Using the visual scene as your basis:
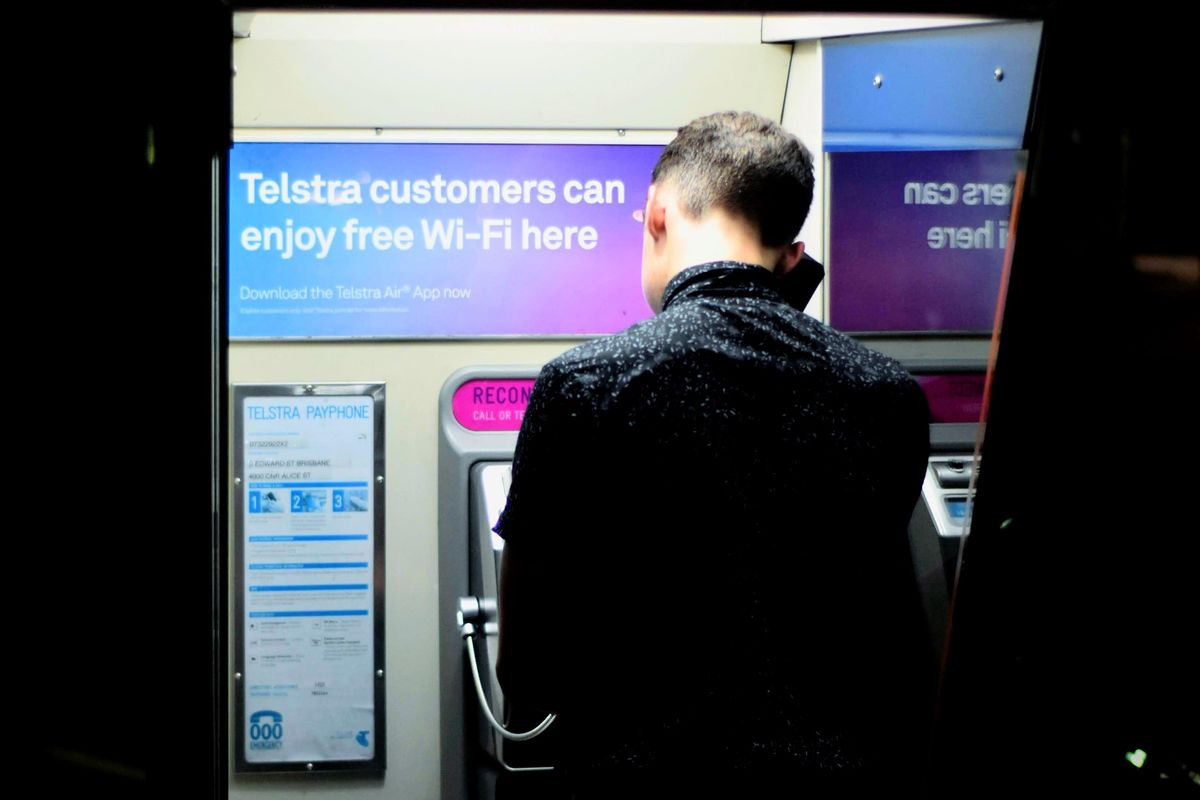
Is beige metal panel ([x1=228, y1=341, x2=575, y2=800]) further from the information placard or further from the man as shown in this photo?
the man

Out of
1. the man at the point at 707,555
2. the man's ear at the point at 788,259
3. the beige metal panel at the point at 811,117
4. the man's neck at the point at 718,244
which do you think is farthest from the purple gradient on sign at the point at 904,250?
the man at the point at 707,555

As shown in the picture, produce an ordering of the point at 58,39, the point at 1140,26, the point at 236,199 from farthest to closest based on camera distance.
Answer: the point at 236,199, the point at 1140,26, the point at 58,39

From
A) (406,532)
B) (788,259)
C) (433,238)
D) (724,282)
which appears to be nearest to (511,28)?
(433,238)

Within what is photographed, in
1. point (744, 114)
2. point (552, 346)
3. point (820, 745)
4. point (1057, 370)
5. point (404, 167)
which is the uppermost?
point (404, 167)

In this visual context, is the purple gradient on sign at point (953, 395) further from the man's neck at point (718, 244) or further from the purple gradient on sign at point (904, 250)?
the man's neck at point (718, 244)

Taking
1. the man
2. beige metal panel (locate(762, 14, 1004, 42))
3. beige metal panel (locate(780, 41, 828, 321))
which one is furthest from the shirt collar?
beige metal panel (locate(780, 41, 828, 321))

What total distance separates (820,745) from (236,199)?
1778 millimetres

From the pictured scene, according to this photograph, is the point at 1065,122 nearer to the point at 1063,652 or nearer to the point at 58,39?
the point at 1063,652

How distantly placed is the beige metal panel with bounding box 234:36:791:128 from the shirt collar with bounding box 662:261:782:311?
4.13 feet

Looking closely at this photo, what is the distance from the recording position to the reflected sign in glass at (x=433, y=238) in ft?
8.59

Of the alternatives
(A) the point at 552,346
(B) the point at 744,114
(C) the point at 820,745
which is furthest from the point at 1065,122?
(A) the point at 552,346

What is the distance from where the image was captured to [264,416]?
2.62 meters

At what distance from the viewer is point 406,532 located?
105 inches

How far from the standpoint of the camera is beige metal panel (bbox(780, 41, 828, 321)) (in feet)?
8.55
